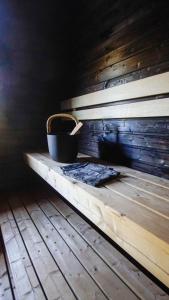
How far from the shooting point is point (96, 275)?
146 centimetres

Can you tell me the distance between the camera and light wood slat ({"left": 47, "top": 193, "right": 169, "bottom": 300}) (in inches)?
51.6

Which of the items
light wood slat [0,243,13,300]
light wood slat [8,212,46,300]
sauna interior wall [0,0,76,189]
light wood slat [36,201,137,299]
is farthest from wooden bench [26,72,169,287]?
sauna interior wall [0,0,76,189]

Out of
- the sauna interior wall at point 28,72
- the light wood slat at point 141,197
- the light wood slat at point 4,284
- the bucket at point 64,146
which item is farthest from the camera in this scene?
the sauna interior wall at point 28,72

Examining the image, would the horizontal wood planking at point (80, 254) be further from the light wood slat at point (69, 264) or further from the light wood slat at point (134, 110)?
the light wood slat at point (134, 110)

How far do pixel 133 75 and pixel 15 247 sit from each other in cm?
174

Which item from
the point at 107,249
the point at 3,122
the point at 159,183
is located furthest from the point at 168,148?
the point at 3,122

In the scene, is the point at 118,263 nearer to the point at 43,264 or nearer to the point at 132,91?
the point at 43,264

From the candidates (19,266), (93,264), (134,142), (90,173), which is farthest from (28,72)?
(93,264)

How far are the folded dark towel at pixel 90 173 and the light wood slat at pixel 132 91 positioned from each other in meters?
0.67

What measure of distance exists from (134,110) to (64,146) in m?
0.71

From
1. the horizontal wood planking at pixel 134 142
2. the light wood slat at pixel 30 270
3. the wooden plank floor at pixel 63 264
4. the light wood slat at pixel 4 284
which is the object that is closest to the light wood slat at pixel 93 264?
the wooden plank floor at pixel 63 264

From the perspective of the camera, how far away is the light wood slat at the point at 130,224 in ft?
2.79

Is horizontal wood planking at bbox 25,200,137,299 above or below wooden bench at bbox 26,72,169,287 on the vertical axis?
below

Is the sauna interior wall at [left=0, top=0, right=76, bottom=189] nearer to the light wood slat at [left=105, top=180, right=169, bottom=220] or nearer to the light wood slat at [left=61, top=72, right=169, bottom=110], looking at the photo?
the light wood slat at [left=61, top=72, right=169, bottom=110]
